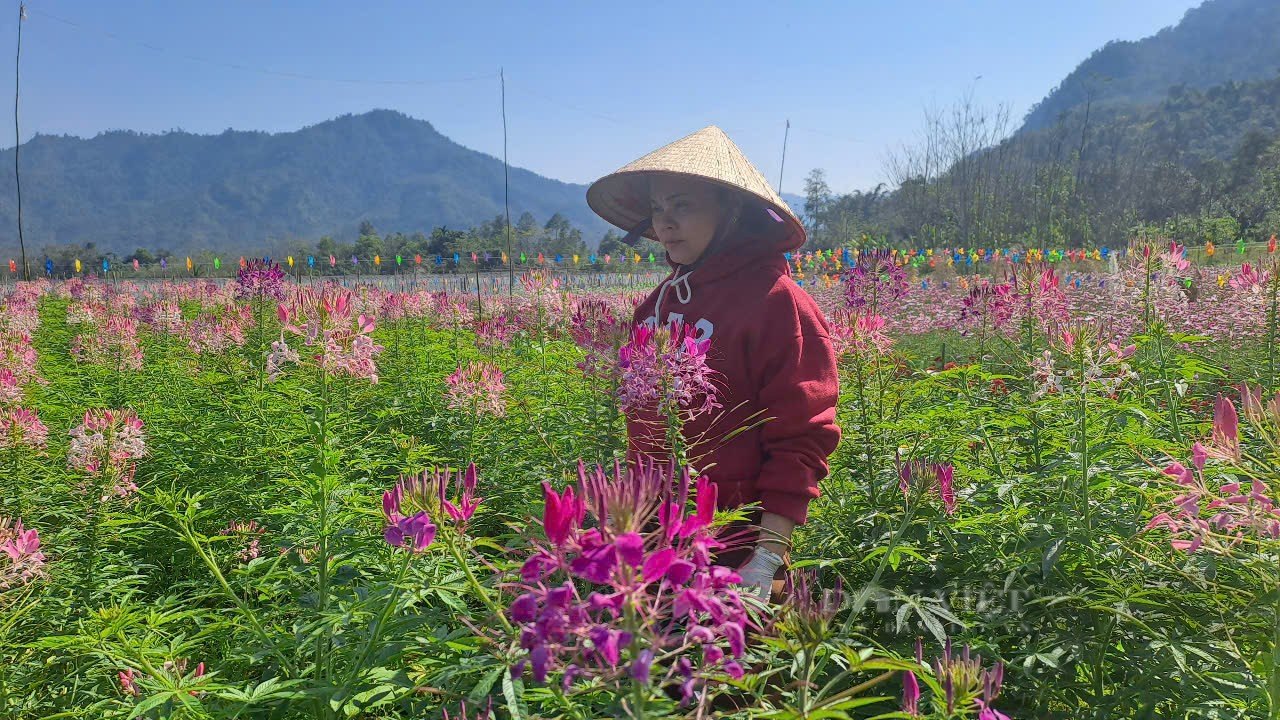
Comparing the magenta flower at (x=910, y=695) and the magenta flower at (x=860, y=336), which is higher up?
the magenta flower at (x=860, y=336)

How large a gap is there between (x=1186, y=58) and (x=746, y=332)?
7892 inches

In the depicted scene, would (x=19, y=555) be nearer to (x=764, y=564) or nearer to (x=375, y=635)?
(x=375, y=635)

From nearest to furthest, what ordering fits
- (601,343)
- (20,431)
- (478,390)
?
1. (601,343)
2. (20,431)
3. (478,390)

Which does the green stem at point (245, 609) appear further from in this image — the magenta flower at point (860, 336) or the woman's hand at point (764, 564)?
the magenta flower at point (860, 336)

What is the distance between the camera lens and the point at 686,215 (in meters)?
2.15

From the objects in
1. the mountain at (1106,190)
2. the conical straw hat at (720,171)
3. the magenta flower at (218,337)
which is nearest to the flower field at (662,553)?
the conical straw hat at (720,171)

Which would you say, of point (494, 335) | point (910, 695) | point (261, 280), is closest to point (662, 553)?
point (910, 695)

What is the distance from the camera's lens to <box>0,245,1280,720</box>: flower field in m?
0.78

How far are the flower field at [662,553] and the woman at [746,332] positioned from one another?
0.42 feet

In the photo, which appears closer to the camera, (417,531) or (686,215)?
(417,531)

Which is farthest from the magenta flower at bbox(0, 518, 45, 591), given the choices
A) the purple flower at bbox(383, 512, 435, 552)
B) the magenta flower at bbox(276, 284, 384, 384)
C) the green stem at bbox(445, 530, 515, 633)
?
the green stem at bbox(445, 530, 515, 633)

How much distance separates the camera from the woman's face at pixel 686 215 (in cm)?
215

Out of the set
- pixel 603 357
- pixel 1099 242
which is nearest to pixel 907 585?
pixel 603 357

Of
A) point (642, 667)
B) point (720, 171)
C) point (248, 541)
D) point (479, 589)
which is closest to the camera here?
point (642, 667)
